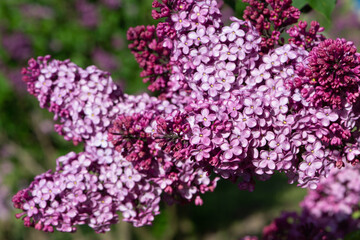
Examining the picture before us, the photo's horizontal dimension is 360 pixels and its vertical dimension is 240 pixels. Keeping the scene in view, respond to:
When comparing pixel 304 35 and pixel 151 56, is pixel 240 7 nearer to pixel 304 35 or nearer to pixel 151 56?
pixel 304 35

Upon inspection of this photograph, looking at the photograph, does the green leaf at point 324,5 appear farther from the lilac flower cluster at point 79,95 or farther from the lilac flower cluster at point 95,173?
the lilac flower cluster at point 79,95

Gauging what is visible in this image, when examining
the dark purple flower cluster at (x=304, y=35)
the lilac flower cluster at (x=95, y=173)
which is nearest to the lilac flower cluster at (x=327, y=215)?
the lilac flower cluster at (x=95, y=173)

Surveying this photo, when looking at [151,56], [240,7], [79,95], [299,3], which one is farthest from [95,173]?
[299,3]

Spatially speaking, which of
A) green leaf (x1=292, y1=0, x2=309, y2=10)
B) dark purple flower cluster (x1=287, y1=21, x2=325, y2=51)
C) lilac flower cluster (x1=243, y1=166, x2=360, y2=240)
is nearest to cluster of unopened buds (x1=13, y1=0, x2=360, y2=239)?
dark purple flower cluster (x1=287, y1=21, x2=325, y2=51)

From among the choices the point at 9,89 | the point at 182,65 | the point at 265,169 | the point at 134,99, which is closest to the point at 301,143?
the point at 265,169

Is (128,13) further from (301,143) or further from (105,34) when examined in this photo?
(301,143)
